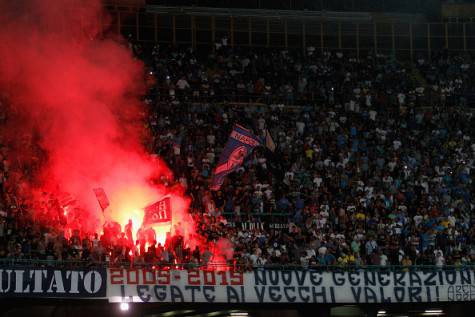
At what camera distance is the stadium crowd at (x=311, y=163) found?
24.5 meters

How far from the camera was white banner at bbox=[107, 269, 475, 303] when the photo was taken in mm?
22469

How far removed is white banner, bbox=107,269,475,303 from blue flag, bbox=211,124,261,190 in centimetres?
384

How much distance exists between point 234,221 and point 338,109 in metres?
7.16

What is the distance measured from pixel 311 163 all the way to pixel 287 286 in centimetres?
647

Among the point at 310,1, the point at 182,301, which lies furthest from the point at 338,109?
the point at 182,301

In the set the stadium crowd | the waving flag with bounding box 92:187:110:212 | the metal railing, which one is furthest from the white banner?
the waving flag with bounding box 92:187:110:212

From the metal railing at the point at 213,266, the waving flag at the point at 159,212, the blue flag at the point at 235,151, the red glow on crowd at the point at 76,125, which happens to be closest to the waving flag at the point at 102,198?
the red glow on crowd at the point at 76,125

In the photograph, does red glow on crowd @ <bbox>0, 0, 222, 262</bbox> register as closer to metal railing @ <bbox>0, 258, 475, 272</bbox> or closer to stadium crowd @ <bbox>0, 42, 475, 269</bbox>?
stadium crowd @ <bbox>0, 42, 475, 269</bbox>

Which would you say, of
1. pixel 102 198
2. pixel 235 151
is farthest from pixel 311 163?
pixel 102 198

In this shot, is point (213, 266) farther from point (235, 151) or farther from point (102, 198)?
point (235, 151)

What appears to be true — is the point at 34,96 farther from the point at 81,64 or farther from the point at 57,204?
the point at 57,204

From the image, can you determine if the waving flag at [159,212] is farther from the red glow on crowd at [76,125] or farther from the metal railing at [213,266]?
the metal railing at [213,266]

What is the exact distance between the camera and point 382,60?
3559cm

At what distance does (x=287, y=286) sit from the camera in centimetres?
2336
